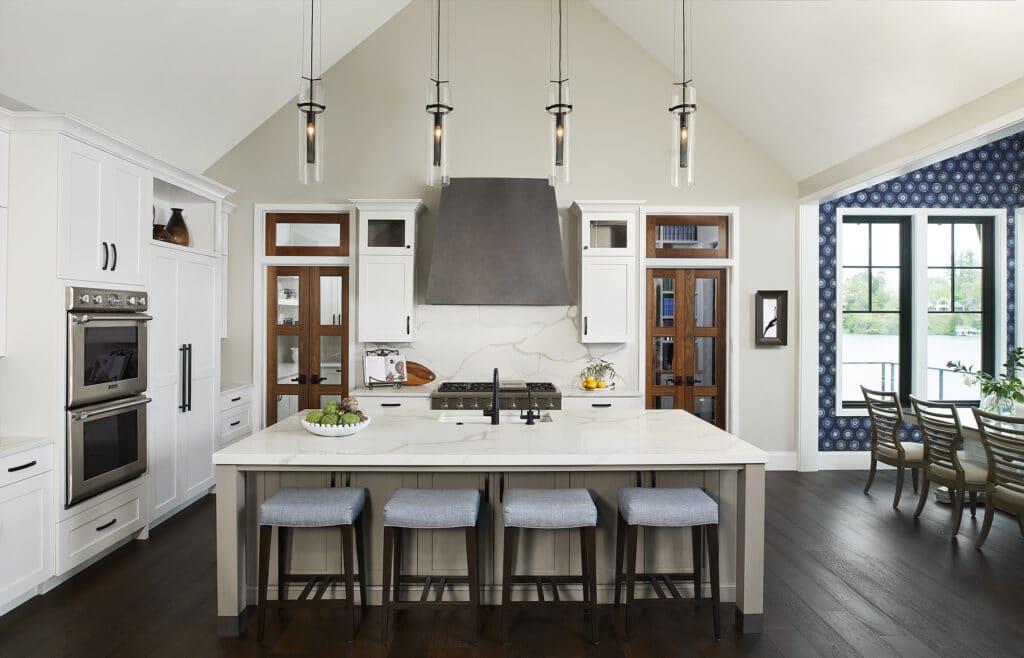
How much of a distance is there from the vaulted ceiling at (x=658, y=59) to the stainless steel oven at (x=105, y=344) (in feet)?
4.22

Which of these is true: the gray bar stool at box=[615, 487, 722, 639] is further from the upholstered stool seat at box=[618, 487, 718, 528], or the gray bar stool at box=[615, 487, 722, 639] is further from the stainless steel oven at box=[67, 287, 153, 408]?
the stainless steel oven at box=[67, 287, 153, 408]

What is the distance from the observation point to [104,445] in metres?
3.36

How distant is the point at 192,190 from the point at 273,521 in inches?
118

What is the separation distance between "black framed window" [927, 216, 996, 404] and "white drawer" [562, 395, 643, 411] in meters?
3.26

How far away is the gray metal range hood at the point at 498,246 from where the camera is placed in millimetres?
4812

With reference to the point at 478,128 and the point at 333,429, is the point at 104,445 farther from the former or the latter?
the point at 478,128

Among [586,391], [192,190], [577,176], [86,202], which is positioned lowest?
[586,391]

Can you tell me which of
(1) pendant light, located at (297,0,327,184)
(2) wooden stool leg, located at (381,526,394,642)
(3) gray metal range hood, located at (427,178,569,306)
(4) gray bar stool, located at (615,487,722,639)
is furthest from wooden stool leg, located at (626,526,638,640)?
(3) gray metal range hood, located at (427,178,569,306)

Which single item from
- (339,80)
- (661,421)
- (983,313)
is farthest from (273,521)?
(983,313)

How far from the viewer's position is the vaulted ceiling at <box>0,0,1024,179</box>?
10.4ft

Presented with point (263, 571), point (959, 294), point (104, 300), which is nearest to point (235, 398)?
point (104, 300)

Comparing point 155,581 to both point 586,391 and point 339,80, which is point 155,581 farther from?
point 339,80

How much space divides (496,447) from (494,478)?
297 millimetres

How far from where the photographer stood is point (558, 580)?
2801 millimetres
